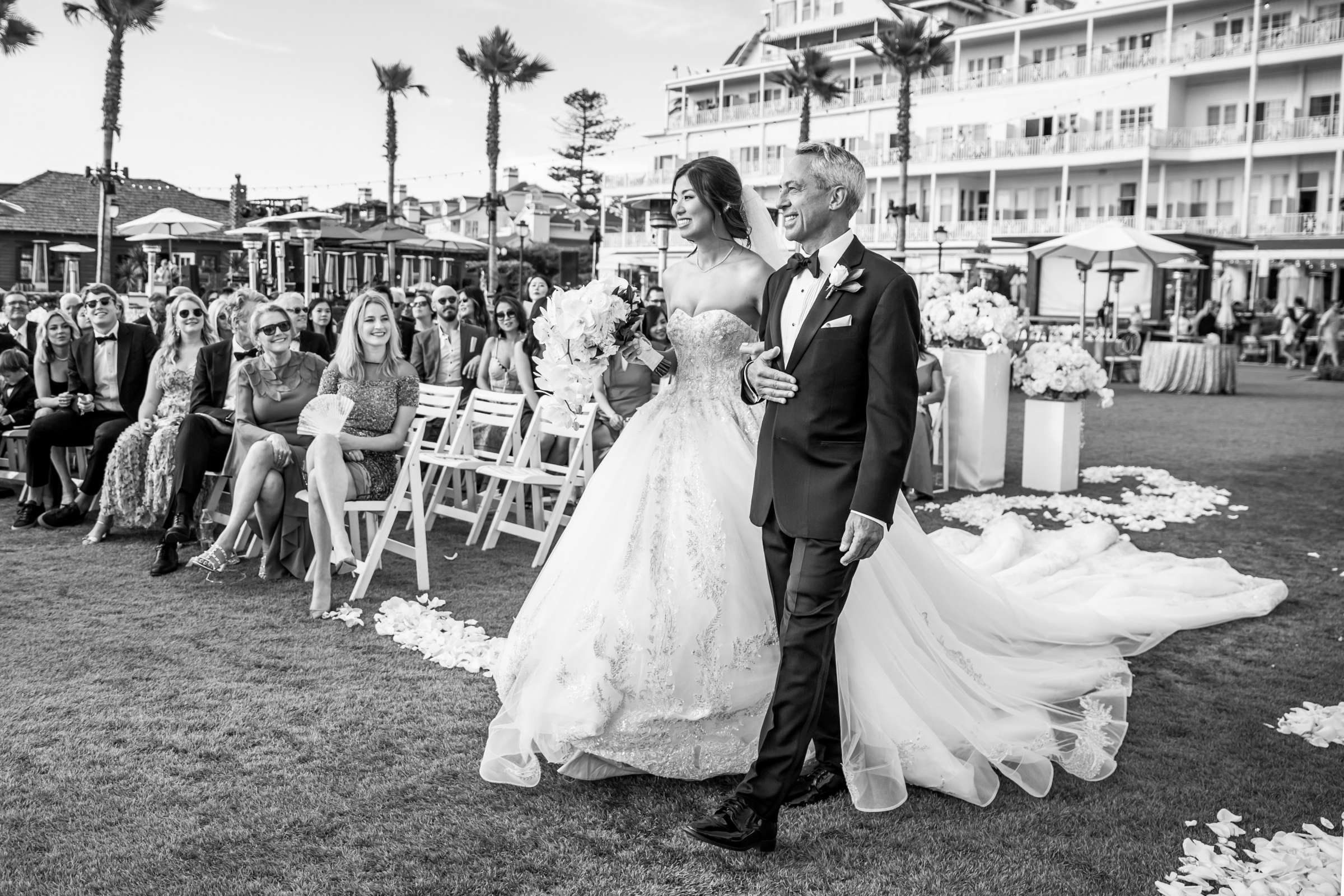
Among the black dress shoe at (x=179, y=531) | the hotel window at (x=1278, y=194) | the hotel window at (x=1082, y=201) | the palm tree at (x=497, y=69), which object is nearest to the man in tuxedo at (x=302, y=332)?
the black dress shoe at (x=179, y=531)

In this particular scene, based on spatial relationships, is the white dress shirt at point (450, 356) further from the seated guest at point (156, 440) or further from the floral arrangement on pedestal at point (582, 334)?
the floral arrangement on pedestal at point (582, 334)

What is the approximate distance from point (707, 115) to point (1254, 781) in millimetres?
52046

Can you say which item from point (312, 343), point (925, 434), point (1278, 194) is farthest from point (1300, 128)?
point (312, 343)

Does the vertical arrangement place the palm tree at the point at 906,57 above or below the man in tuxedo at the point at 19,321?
above

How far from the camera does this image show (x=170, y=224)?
76.9 ft

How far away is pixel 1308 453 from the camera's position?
11977 millimetres

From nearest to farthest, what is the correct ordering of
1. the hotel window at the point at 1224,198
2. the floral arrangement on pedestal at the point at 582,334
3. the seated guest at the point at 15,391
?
the floral arrangement on pedestal at the point at 582,334, the seated guest at the point at 15,391, the hotel window at the point at 1224,198

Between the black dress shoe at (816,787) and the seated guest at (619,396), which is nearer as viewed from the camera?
the black dress shoe at (816,787)

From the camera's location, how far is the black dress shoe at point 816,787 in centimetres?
342

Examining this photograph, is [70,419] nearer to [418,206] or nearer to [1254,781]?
[1254,781]

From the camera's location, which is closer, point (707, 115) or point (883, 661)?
point (883, 661)

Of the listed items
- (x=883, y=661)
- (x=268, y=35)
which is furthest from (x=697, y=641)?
(x=268, y=35)

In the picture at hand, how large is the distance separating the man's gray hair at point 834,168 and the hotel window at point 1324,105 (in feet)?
131

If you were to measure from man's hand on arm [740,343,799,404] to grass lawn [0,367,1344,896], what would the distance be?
1264 mm
